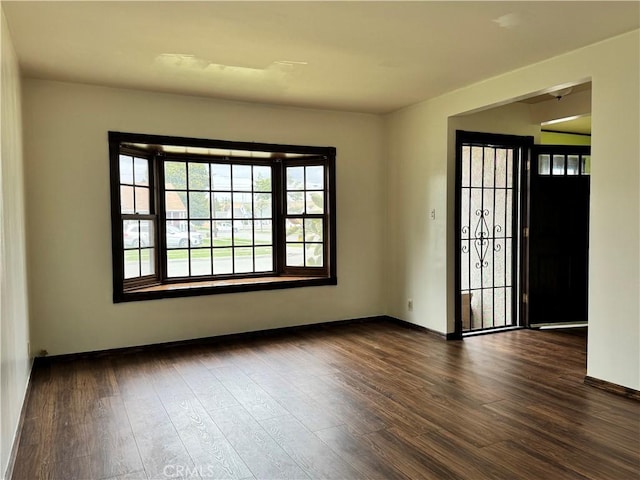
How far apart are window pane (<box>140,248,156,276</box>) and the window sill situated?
0.59 ft

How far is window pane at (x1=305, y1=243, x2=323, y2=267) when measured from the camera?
5.88 m

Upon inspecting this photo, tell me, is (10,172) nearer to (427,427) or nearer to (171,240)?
(171,240)

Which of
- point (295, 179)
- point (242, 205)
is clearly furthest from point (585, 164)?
point (242, 205)

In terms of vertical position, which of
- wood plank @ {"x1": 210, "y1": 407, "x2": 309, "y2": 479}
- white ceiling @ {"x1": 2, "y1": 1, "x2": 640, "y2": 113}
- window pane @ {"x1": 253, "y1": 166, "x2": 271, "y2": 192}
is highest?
white ceiling @ {"x1": 2, "y1": 1, "x2": 640, "y2": 113}

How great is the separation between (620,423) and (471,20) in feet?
8.87

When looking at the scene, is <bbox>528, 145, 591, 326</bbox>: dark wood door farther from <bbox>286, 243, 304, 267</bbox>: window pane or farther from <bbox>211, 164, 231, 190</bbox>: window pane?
<bbox>211, 164, 231, 190</bbox>: window pane

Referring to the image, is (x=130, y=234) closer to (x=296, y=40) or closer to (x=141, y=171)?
(x=141, y=171)

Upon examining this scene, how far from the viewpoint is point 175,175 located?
17.4ft

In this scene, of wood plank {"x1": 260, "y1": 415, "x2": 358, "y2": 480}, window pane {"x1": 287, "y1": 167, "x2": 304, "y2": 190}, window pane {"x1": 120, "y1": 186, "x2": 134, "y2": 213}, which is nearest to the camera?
wood plank {"x1": 260, "y1": 415, "x2": 358, "y2": 480}

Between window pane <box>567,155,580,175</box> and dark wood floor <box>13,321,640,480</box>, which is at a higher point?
window pane <box>567,155,580,175</box>

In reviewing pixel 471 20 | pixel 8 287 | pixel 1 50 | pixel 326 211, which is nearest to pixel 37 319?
pixel 8 287

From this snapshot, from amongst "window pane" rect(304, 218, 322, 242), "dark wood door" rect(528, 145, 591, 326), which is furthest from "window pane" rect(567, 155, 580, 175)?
"window pane" rect(304, 218, 322, 242)

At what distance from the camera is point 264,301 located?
5457 millimetres

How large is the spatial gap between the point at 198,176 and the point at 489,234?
337 centimetres
